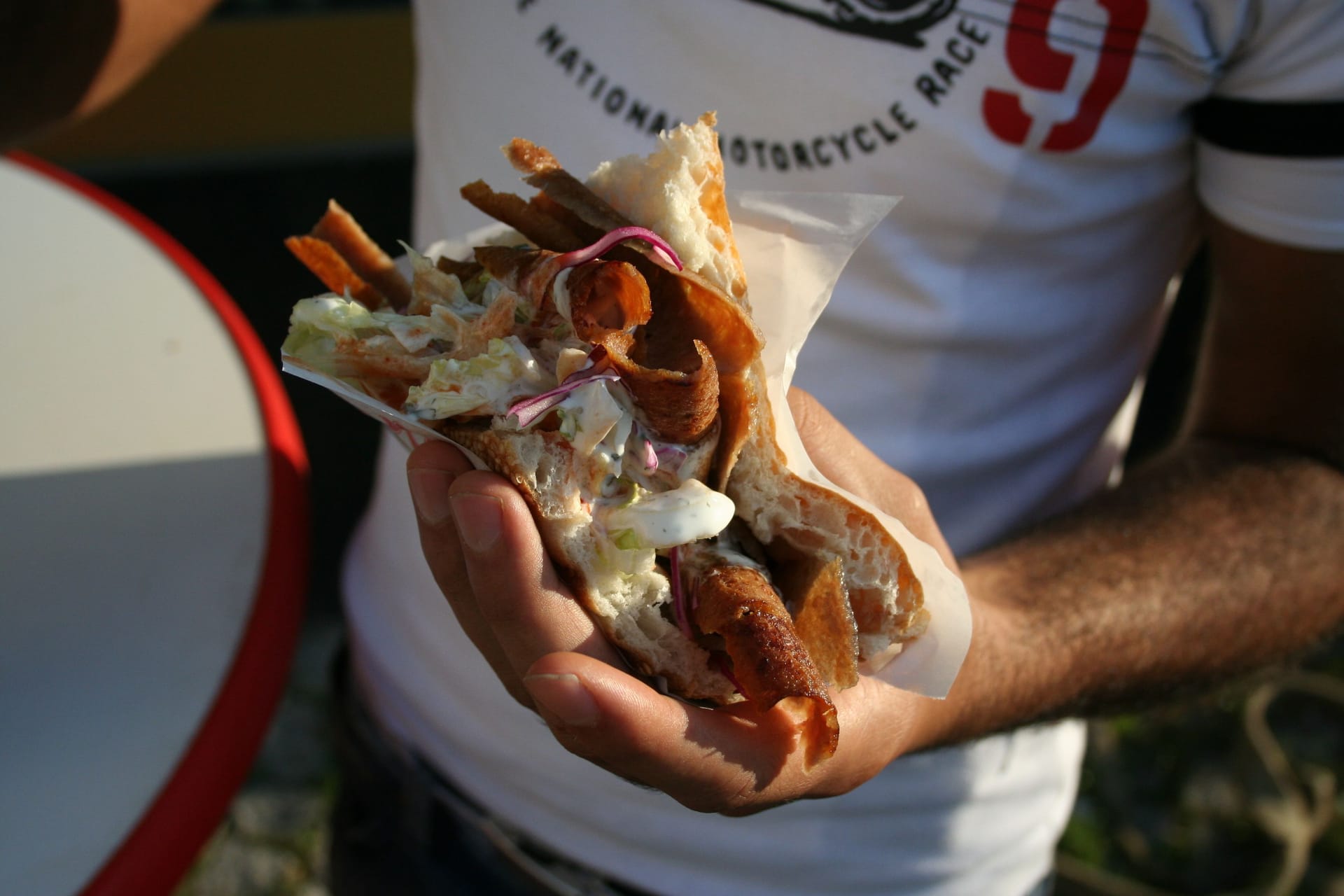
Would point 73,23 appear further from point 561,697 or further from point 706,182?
point 561,697

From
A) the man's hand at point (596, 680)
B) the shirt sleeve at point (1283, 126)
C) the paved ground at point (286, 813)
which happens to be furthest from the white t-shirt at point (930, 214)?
the paved ground at point (286, 813)

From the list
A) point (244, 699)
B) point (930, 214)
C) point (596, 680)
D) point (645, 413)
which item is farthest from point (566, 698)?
point (930, 214)

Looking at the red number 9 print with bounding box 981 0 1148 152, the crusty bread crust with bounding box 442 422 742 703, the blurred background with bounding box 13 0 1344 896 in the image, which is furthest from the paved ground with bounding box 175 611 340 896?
the red number 9 print with bounding box 981 0 1148 152

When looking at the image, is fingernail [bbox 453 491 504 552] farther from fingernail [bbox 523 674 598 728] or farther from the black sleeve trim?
the black sleeve trim

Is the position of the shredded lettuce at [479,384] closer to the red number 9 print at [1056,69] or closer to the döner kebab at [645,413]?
the döner kebab at [645,413]

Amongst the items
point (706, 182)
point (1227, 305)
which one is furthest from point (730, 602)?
point (1227, 305)

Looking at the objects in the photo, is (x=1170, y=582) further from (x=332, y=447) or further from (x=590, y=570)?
(x=332, y=447)

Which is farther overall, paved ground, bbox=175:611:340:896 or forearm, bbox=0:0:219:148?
paved ground, bbox=175:611:340:896
